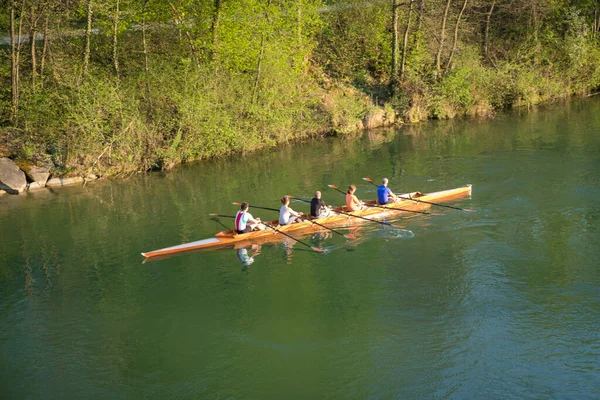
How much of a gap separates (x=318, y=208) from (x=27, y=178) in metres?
13.2

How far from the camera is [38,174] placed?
24.7 metres

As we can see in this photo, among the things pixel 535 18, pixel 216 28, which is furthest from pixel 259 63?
pixel 535 18

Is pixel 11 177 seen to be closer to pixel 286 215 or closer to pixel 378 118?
pixel 286 215

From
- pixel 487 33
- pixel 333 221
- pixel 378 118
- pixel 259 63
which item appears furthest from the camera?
pixel 487 33

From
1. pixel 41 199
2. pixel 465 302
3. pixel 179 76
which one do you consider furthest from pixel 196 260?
pixel 179 76

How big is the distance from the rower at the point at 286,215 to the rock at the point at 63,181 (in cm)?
1120

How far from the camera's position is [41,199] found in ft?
75.9

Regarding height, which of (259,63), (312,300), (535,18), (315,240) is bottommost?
(312,300)

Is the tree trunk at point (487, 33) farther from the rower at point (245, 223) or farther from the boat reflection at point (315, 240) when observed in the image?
the rower at point (245, 223)

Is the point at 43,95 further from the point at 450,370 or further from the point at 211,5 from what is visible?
the point at 450,370

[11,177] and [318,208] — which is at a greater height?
[11,177]

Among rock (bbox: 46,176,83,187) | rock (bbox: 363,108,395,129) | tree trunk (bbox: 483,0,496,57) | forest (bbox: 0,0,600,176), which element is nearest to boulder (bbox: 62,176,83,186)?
rock (bbox: 46,176,83,187)

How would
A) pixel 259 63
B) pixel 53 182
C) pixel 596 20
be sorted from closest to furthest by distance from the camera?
pixel 53 182, pixel 259 63, pixel 596 20

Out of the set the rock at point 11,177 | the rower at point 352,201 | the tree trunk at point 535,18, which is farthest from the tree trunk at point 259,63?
the tree trunk at point 535,18
